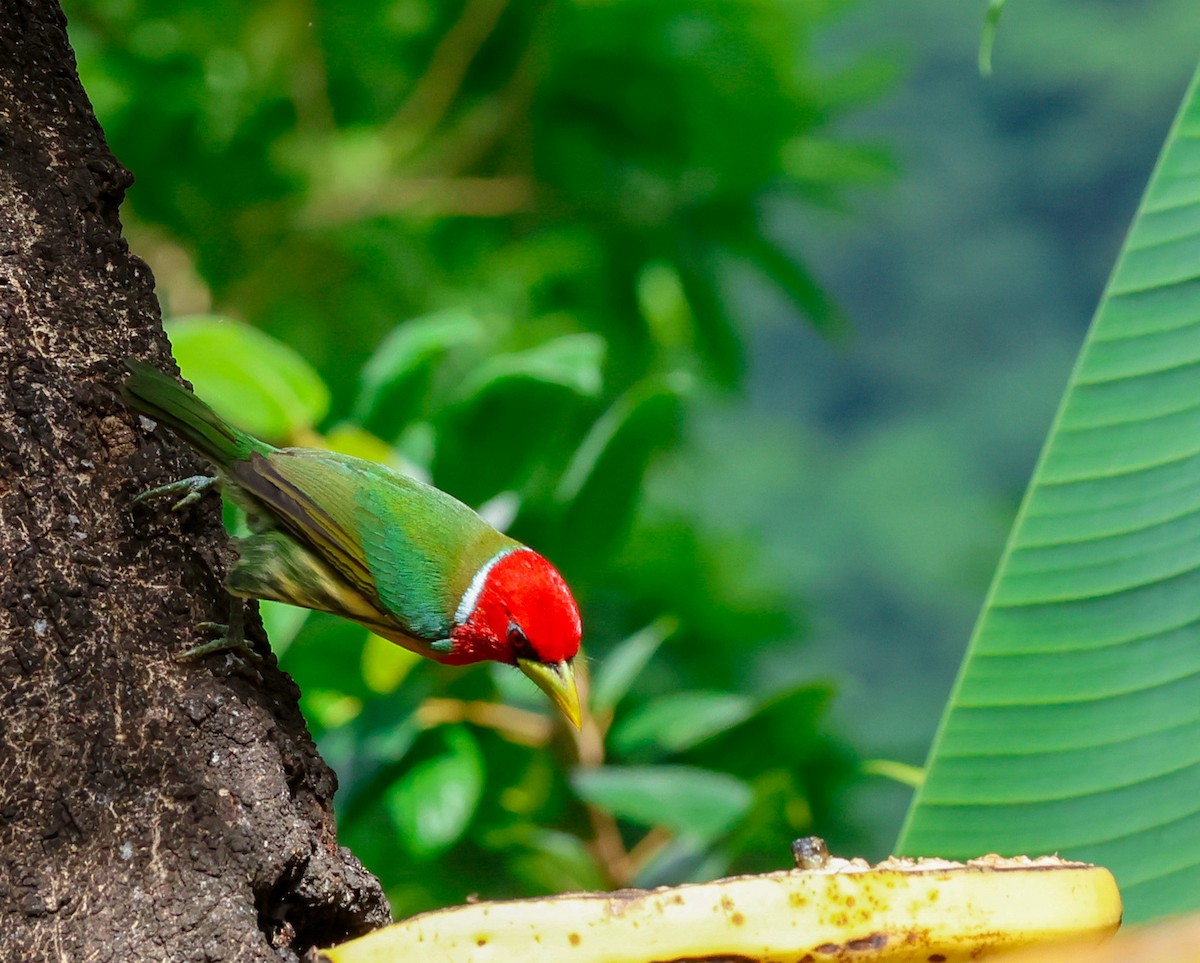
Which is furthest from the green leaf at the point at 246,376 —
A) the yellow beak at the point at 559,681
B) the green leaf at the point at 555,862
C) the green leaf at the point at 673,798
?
the green leaf at the point at 555,862

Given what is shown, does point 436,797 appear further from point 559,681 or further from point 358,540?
point 358,540

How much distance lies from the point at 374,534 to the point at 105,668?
2.00 feet

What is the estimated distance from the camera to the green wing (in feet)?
5.89

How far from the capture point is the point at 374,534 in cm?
184

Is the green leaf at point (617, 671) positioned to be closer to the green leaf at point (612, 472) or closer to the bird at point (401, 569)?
the green leaf at point (612, 472)

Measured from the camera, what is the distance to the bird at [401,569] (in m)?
1.79

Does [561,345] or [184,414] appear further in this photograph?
[561,345]

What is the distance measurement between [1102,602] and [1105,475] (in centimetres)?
16

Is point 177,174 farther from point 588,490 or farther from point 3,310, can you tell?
point 3,310

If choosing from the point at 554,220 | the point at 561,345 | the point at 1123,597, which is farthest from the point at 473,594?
the point at 554,220

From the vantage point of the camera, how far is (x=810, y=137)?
4203 millimetres

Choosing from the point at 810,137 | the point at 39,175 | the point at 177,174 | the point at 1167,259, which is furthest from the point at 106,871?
the point at 810,137

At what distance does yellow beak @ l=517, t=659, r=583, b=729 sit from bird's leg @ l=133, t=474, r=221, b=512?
1.95 ft

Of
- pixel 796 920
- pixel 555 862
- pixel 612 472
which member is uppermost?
pixel 796 920
